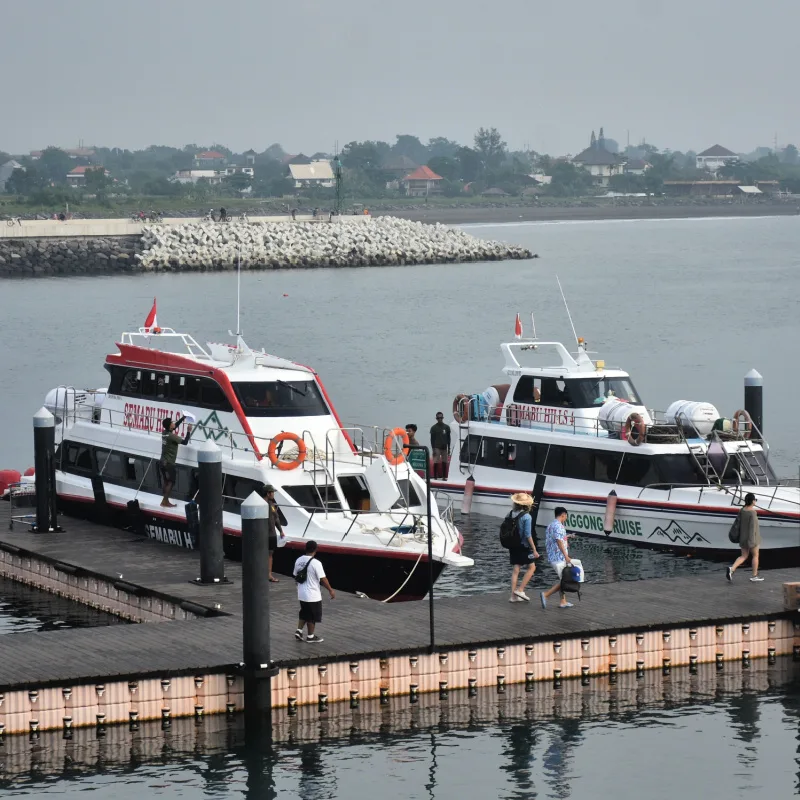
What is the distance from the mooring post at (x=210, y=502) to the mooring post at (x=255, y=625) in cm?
433

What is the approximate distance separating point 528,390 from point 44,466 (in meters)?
10.00

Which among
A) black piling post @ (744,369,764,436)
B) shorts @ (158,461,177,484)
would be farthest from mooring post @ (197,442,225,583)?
black piling post @ (744,369,764,436)

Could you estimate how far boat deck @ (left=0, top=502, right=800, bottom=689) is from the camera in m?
20.5

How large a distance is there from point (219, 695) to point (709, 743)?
593 cm

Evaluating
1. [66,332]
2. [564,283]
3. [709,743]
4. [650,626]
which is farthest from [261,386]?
[564,283]

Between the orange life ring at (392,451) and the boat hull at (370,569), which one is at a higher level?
the orange life ring at (392,451)

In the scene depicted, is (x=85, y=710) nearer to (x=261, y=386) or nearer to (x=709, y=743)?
(x=709, y=743)

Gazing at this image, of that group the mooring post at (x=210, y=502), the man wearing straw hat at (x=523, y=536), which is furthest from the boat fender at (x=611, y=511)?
the mooring post at (x=210, y=502)

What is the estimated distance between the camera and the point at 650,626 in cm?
2236

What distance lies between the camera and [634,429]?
30500mm

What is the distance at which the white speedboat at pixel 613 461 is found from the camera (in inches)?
1168

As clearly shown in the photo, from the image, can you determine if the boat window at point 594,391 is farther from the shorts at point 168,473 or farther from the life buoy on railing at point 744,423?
the shorts at point 168,473

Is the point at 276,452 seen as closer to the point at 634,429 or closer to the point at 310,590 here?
the point at 310,590

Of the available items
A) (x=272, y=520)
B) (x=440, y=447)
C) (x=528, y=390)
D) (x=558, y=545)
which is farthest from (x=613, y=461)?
(x=558, y=545)
